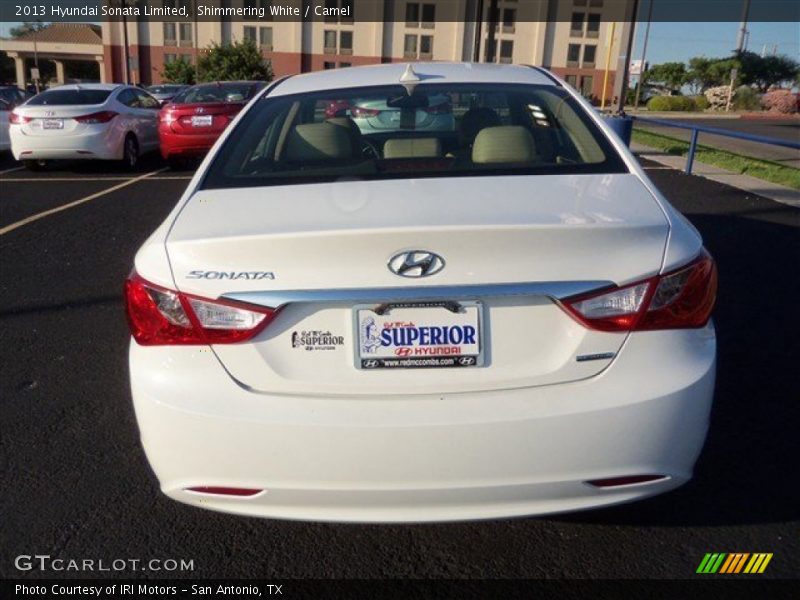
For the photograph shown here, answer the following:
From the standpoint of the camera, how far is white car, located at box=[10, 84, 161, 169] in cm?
1162

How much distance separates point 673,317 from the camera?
2.18 meters

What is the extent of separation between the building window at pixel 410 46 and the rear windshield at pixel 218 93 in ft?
173

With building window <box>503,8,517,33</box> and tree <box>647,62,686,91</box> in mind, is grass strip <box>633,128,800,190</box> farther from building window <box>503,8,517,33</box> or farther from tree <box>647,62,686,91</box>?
tree <box>647,62,686,91</box>

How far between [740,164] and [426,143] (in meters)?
11.1

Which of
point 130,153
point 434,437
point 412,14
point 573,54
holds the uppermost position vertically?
point 412,14

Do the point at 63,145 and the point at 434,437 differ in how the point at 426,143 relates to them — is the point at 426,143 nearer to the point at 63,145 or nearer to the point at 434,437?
the point at 434,437

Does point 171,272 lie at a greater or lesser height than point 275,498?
greater

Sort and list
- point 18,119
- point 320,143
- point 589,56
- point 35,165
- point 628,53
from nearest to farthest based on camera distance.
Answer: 1. point 320,143
2. point 18,119
3. point 35,165
4. point 628,53
5. point 589,56

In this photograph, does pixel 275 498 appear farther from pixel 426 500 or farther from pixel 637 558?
pixel 637 558

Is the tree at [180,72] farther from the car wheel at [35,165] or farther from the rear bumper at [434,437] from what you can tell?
the rear bumper at [434,437]

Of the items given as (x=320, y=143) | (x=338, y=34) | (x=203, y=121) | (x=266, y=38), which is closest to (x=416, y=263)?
(x=320, y=143)

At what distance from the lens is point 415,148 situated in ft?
11.2

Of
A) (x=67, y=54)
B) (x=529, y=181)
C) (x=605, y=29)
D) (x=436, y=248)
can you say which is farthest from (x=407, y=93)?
(x=67, y=54)

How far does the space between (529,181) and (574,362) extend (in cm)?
72
